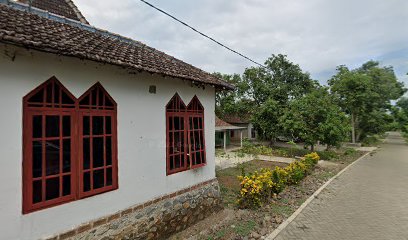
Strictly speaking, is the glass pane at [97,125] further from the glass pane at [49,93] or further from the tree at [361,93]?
the tree at [361,93]

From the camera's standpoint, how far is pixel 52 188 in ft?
13.0

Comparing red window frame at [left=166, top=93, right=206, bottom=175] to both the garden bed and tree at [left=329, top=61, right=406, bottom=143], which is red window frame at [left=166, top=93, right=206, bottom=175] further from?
tree at [left=329, top=61, right=406, bottom=143]

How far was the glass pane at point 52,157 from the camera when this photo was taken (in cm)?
392

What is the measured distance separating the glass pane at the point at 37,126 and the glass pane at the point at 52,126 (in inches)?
3.8

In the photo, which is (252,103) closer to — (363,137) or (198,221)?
(363,137)

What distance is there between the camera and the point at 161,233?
5.74 m

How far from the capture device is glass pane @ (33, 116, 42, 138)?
148 inches

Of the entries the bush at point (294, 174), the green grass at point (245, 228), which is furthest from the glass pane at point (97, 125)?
the bush at point (294, 174)

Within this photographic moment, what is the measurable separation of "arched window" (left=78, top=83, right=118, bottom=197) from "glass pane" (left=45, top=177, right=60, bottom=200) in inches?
14.8

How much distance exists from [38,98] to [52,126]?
0.49m

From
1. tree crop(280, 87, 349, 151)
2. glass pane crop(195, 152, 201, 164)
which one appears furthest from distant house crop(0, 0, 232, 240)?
tree crop(280, 87, 349, 151)

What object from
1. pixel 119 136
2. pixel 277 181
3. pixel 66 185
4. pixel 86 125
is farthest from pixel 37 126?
pixel 277 181

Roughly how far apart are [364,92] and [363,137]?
35.8ft

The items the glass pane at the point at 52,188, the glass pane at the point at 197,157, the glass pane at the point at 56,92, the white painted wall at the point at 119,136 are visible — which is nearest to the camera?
the white painted wall at the point at 119,136
